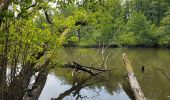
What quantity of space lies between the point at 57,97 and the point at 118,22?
50.5 metres

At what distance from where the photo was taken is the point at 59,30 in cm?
1401

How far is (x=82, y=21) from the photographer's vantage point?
1545 centimetres

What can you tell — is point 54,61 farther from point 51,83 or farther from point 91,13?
point 51,83

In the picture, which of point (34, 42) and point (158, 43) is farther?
point (158, 43)

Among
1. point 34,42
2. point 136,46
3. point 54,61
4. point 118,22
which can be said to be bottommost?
point 136,46

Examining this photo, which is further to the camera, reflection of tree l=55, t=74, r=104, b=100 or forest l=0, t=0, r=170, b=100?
reflection of tree l=55, t=74, r=104, b=100

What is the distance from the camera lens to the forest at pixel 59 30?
265 inches

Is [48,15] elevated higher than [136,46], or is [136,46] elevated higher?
[48,15]

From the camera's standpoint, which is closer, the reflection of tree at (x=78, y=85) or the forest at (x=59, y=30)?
the forest at (x=59, y=30)

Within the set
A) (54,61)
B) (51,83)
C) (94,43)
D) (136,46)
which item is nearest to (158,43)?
(136,46)

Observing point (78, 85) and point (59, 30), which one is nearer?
point (59, 30)

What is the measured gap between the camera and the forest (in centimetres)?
674

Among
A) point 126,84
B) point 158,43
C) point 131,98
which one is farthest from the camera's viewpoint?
point 158,43

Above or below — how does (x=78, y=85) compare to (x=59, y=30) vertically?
below
